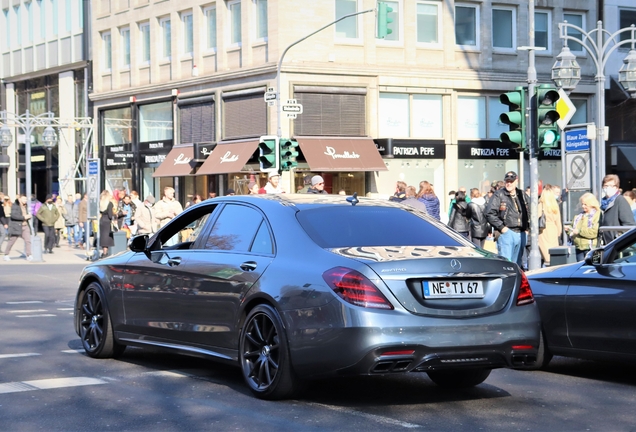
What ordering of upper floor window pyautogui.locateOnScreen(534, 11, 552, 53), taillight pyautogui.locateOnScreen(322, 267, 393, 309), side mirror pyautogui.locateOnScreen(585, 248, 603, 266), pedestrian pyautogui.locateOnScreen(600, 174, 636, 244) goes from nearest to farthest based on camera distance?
taillight pyautogui.locateOnScreen(322, 267, 393, 309)
side mirror pyautogui.locateOnScreen(585, 248, 603, 266)
pedestrian pyautogui.locateOnScreen(600, 174, 636, 244)
upper floor window pyautogui.locateOnScreen(534, 11, 552, 53)

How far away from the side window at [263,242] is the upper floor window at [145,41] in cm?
3824

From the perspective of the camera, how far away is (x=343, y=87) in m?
39.2

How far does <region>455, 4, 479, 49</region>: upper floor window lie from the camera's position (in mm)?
41625

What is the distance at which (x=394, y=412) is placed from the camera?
752 cm

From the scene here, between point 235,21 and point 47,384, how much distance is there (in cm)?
3322

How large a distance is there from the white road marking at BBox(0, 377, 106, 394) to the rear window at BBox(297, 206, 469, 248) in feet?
6.94

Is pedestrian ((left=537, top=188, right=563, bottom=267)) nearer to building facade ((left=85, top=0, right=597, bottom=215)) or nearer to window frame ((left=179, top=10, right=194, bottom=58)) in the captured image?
building facade ((left=85, top=0, right=597, bottom=215))

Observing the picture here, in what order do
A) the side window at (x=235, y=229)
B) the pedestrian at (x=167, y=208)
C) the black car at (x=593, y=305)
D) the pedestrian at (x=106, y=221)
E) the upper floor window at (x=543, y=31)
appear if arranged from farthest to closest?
the upper floor window at (x=543, y=31) < the pedestrian at (x=106, y=221) < the pedestrian at (x=167, y=208) < the black car at (x=593, y=305) < the side window at (x=235, y=229)

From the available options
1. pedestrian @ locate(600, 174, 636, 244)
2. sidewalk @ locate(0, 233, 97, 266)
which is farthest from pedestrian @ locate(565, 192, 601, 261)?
sidewalk @ locate(0, 233, 97, 266)

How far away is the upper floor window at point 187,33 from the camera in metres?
43.2

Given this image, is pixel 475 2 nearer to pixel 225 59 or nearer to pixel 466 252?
pixel 225 59

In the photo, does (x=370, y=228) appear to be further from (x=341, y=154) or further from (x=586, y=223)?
(x=341, y=154)

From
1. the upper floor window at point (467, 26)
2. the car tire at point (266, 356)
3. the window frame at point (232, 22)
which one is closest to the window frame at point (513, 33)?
the upper floor window at point (467, 26)

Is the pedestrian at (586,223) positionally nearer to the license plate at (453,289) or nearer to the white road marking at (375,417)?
the license plate at (453,289)
